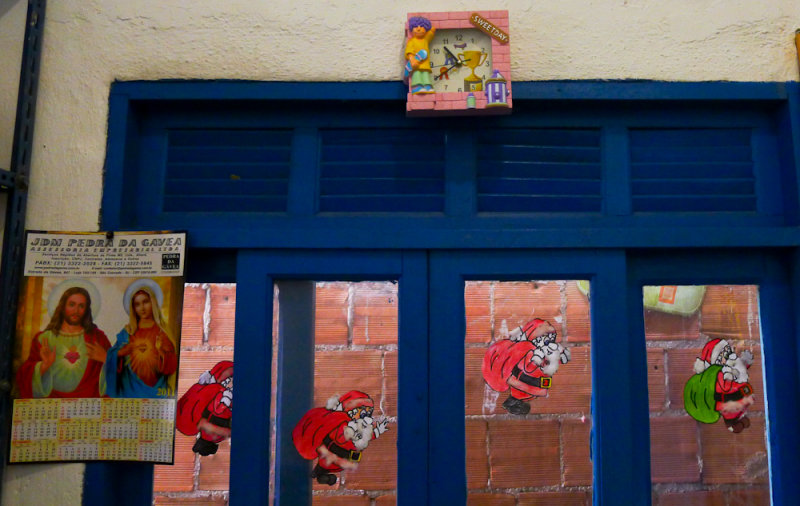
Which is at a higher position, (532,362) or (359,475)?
(532,362)

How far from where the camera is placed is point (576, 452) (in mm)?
1695

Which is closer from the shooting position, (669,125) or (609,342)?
(609,342)

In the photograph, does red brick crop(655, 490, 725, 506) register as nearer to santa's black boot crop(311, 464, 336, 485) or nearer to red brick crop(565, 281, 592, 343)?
red brick crop(565, 281, 592, 343)

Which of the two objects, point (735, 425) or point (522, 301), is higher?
point (522, 301)

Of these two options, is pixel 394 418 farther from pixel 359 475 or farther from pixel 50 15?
pixel 50 15

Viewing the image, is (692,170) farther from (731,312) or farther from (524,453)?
(524,453)

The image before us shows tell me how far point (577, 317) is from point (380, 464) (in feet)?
2.34

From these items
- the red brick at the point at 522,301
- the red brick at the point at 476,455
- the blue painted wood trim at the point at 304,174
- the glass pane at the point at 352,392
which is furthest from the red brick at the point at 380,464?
the blue painted wood trim at the point at 304,174

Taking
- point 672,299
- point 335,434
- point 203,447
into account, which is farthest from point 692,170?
point 203,447

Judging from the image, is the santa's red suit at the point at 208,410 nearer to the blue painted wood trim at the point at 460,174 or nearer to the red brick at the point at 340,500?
the red brick at the point at 340,500

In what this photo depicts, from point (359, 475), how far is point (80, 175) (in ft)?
3.87

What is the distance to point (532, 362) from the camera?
1.70 meters

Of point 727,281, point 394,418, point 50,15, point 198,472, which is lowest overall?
point 198,472

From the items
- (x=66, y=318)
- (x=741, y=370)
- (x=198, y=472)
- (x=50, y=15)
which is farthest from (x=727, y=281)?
(x=50, y=15)
